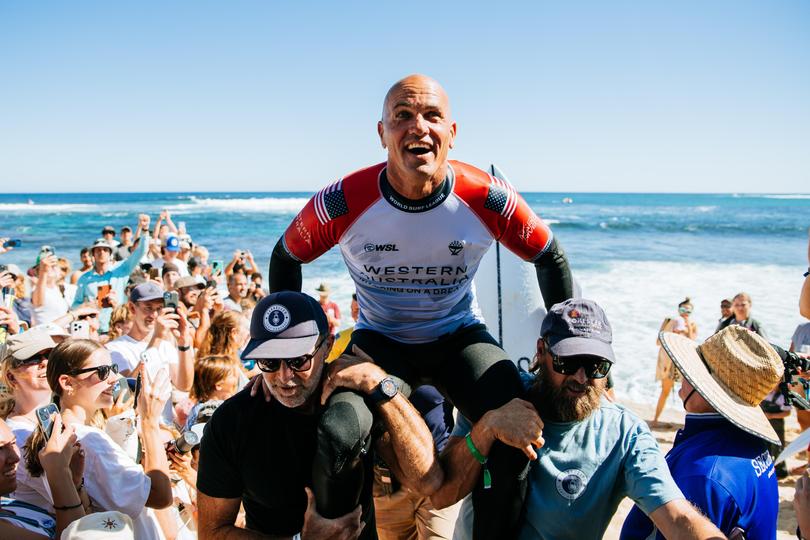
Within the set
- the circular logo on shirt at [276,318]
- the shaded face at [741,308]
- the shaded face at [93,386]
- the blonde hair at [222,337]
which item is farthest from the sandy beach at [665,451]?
the shaded face at [93,386]

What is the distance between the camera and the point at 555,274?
2.93 metres

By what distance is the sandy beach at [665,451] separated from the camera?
531 centimetres

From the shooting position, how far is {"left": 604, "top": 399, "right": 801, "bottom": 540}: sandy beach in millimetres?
5312

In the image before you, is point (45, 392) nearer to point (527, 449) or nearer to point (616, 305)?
point (527, 449)


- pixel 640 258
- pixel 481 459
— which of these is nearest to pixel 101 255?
pixel 481 459

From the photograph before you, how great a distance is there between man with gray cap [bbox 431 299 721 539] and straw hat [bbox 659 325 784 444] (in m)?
0.41

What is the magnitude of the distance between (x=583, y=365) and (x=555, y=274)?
68cm

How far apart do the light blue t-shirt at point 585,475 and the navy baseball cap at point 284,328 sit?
3.42 ft

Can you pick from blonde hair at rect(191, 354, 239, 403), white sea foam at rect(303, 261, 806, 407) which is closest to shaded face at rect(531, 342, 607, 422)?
blonde hair at rect(191, 354, 239, 403)

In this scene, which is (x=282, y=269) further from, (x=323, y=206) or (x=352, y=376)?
(x=352, y=376)

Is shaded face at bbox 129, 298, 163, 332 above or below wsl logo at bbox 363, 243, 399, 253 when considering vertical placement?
below

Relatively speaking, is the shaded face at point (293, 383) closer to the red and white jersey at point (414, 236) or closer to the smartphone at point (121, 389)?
the red and white jersey at point (414, 236)

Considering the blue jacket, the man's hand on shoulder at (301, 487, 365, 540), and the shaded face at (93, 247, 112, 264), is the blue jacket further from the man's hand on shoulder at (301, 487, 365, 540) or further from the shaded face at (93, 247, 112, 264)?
the shaded face at (93, 247, 112, 264)

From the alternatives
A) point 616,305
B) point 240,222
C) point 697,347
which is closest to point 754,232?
point 616,305
